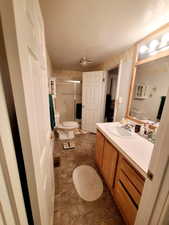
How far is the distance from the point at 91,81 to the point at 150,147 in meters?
2.46

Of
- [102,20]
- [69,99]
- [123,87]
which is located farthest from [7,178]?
[69,99]

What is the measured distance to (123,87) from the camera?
6.50 ft

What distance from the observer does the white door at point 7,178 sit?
355mm

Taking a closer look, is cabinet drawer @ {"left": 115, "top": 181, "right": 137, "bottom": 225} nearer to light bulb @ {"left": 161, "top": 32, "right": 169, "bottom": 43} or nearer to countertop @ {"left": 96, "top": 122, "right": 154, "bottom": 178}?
countertop @ {"left": 96, "top": 122, "right": 154, "bottom": 178}

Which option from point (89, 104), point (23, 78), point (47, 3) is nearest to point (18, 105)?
point (23, 78)

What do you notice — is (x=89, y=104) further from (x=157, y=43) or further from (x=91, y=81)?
(x=157, y=43)

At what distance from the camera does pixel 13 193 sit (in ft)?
1.34

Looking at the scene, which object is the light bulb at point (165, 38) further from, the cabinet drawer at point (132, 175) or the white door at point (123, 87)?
the cabinet drawer at point (132, 175)

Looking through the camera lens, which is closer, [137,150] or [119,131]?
[137,150]

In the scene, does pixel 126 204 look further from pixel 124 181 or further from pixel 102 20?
pixel 102 20

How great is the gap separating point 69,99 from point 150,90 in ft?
9.70

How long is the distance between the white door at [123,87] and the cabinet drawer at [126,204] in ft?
4.19

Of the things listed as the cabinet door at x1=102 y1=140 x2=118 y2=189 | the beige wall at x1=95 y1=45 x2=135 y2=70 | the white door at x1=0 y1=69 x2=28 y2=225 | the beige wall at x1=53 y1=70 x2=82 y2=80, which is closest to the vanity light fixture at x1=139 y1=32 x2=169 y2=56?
the beige wall at x1=95 y1=45 x2=135 y2=70

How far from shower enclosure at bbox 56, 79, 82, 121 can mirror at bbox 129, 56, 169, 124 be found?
2.49 m
